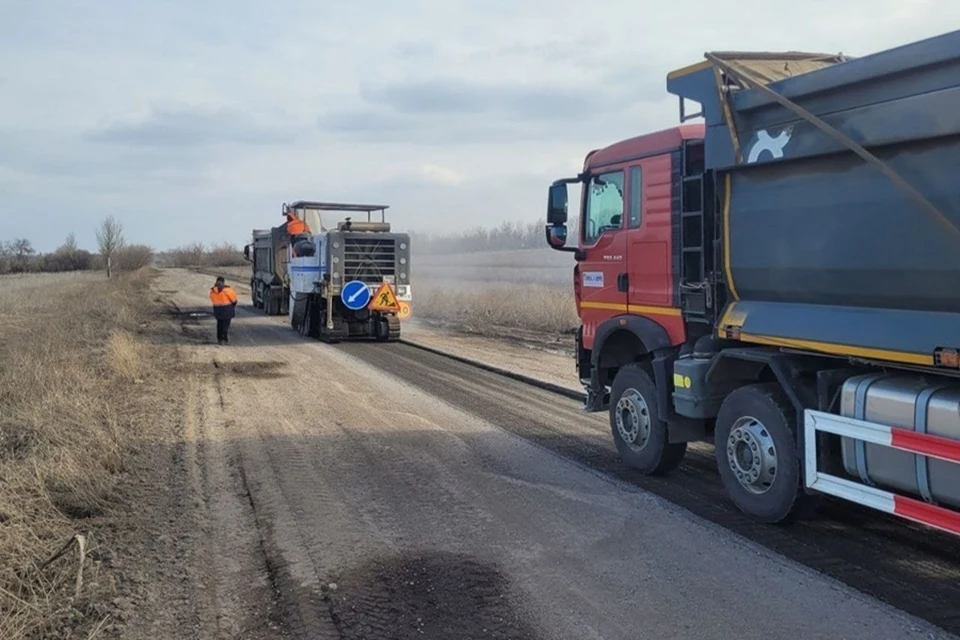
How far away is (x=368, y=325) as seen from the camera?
19.5 metres

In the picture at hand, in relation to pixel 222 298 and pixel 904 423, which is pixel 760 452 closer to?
pixel 904 423

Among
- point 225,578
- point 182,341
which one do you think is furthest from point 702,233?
point 182,341

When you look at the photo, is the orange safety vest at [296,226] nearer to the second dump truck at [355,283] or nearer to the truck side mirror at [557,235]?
the second dump truck at [355,283]

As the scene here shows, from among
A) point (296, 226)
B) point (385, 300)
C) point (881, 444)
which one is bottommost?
point (881, 444)

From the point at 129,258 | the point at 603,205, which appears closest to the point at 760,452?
the point at 603,205

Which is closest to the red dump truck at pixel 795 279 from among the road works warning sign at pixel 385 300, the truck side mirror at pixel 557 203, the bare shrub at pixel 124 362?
the truck side mirror at pixel 557 203

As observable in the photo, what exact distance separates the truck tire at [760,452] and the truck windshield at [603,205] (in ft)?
7.25

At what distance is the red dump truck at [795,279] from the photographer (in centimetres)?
444

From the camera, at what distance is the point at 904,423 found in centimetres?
460

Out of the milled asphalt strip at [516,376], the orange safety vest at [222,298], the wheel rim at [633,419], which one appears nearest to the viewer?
the wheel rim at [633,419]

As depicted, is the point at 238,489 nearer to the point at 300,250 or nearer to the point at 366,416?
the point at 366,416

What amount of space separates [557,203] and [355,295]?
37.3ft

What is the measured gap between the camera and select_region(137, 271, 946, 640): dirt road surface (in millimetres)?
4223

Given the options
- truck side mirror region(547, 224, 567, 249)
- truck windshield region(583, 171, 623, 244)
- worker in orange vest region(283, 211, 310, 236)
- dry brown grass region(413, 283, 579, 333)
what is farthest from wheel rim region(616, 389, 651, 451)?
worker in orange vest region(283, 211, 310, 236)
